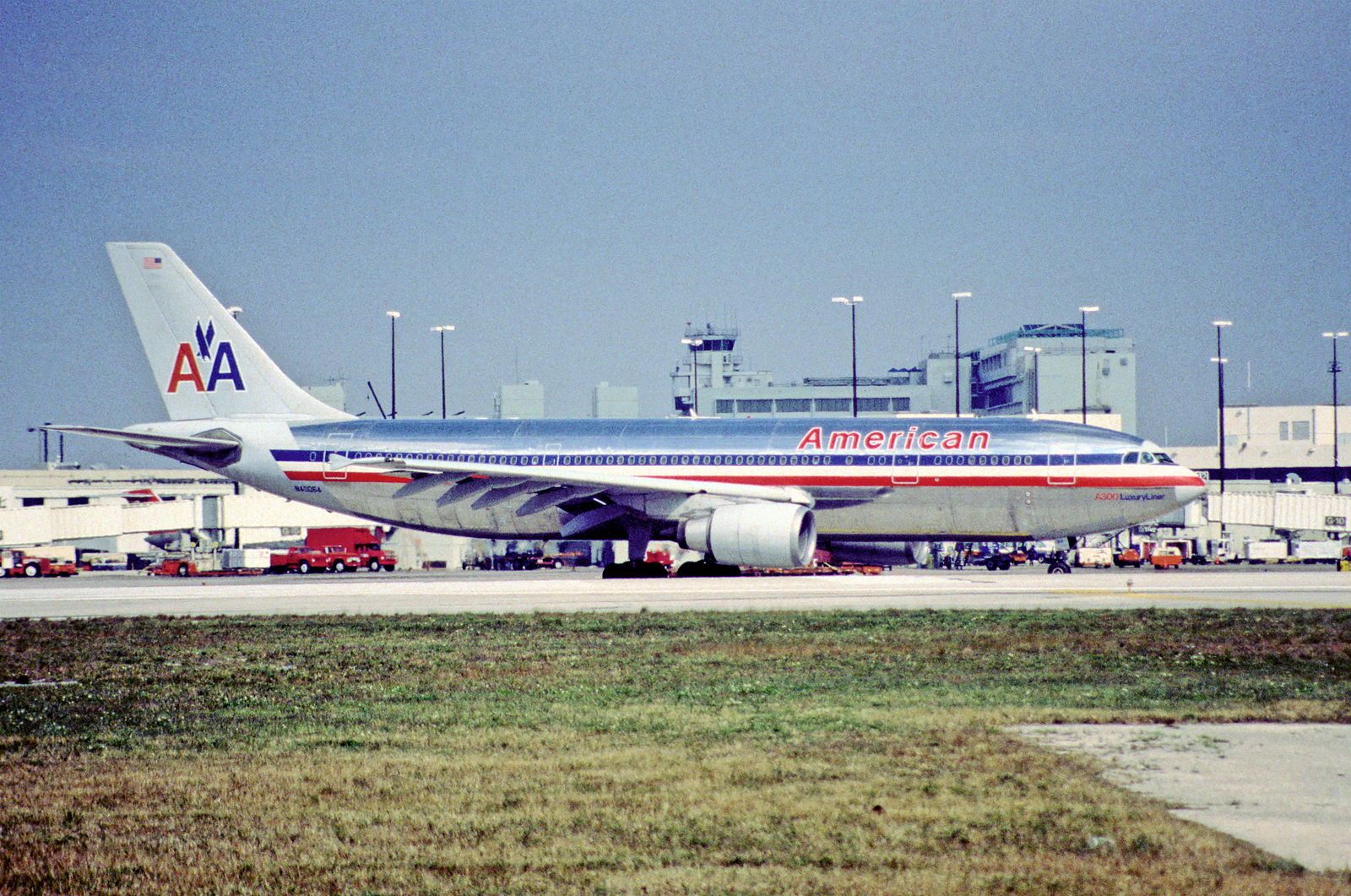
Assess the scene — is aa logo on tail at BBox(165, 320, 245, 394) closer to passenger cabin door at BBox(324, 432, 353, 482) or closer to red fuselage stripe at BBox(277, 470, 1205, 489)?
passenger cabin door at BBox(324, 432, 353, 482)

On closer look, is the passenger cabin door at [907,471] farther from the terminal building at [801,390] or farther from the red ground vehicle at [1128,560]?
the terminal building at [801,390]

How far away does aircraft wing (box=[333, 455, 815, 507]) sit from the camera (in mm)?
36562

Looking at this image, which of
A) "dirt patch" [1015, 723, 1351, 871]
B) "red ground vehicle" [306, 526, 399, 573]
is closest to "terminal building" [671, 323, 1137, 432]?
"red ground vehicle" [306, 526, 399, 573]

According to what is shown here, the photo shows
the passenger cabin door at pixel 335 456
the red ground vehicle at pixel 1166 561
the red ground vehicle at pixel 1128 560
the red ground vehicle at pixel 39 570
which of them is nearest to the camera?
the passenger cabin door at pixel 335 456

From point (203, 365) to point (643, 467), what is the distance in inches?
543

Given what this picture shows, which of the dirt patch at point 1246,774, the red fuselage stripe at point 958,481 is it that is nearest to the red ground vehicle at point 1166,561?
the red fuselage stripe at point 958,481

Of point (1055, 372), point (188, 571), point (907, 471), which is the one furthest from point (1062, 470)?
point (1055, 372)

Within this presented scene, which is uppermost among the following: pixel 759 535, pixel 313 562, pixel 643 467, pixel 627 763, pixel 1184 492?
pixel 643 467

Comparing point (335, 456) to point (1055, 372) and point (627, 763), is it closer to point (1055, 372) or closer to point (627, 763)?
point (627, 763)

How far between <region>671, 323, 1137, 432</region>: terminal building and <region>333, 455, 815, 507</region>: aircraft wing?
11968 centimetres

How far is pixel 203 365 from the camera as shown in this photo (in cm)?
4225

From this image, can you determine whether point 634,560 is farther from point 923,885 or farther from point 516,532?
point 923,885

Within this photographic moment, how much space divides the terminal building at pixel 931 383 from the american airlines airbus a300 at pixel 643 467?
116 metres

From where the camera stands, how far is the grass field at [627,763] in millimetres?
7746
